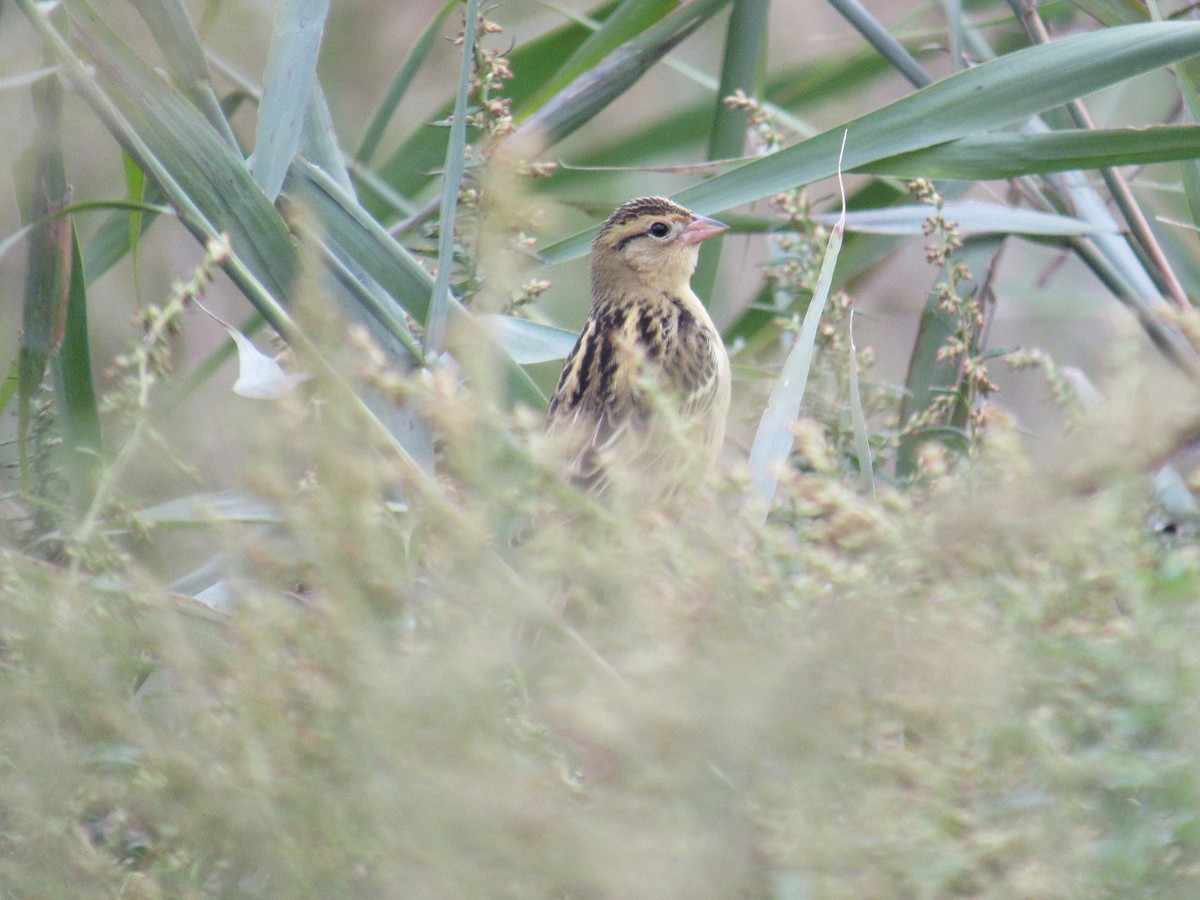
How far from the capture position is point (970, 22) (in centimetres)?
320

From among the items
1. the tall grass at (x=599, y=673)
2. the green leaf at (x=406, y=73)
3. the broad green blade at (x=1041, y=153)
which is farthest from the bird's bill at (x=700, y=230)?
the tall grass at (x=599, y=673)

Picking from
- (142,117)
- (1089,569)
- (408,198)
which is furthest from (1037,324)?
(1089,569)

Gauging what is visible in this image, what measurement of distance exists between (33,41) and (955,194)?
210 centimetres

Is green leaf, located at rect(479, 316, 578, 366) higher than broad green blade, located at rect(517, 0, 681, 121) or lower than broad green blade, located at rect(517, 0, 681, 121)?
lower

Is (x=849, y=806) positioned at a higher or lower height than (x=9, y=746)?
higher

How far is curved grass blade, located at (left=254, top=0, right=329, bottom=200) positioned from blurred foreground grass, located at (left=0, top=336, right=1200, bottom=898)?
3.67 feet

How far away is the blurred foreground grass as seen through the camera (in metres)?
0.88

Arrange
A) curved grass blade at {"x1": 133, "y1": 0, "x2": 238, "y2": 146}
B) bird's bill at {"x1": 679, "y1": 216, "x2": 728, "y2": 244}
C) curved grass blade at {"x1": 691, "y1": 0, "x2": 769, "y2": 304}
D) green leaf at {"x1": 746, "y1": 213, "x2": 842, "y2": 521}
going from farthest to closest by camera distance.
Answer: bird's bill at {"x1": 679, "y1": 216, "x2": 728, "y2": 244} → curved grass blade at {"x1": 691, "y1": 0, "x2": 769, "y2": 304} → curved grass blade at {"x1": 133, "y1": 0, "x2": 238, "y2": 146} → green leaf at {"x1": 746, "y1": 213, "x2": 842, "y2": 521}

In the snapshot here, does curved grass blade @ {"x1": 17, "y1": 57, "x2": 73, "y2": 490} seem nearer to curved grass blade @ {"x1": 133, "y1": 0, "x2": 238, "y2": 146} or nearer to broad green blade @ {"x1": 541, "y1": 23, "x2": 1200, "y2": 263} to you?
curved grass blade @ {"x1": 133, "y1": 0, "x2": 238, "y2": 146}

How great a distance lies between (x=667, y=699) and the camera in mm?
871

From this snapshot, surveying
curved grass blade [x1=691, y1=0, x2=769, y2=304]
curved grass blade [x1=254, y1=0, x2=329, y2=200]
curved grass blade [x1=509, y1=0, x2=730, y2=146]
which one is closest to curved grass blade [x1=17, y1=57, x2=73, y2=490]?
curved grass blade [x1=254, y1=0, x2=329, y2=200]

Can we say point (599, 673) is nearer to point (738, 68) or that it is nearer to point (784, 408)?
point (784, 408)

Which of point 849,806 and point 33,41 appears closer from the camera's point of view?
point 849,806

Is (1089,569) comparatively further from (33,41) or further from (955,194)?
(955,194)
